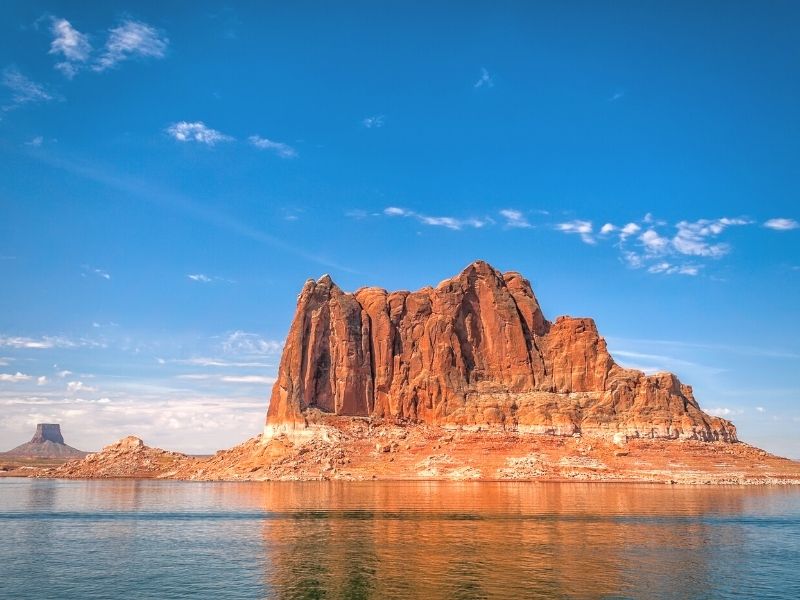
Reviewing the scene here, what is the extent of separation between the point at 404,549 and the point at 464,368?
389ft

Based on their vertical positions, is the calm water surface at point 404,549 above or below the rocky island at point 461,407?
below

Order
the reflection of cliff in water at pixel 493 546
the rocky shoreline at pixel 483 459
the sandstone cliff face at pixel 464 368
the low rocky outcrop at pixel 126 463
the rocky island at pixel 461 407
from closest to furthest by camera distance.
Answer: the reflection of cliff in water at pixel 493 546, the rocky shoreline at pixel 483 459, the rocky island at pixel 461 407, the sandstone cliff face at pixel 464 368, the low rocky outcrop at pixel 126 463

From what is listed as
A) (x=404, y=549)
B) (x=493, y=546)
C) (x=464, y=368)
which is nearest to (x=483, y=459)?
(x=464, y=368)

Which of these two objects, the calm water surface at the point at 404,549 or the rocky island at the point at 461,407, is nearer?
the calm water surface at the point at 404,549

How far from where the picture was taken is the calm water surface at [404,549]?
33.5 m

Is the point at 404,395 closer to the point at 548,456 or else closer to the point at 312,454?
the point at 312,454

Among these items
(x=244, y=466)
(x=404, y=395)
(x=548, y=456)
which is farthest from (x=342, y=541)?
(x=404, y=395)

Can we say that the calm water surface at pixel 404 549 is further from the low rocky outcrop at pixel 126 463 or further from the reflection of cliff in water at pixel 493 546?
the low rocky outcrop at pixel 126 463

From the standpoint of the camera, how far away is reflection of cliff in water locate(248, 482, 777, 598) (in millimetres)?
33656

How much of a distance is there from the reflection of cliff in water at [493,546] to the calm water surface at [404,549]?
135 millimetres

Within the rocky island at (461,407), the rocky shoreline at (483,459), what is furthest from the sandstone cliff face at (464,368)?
the rocky shoreline at (483,459)

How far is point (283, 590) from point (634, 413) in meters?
119

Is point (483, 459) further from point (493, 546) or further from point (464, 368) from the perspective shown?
point (493, 546)

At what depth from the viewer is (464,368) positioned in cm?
16175
